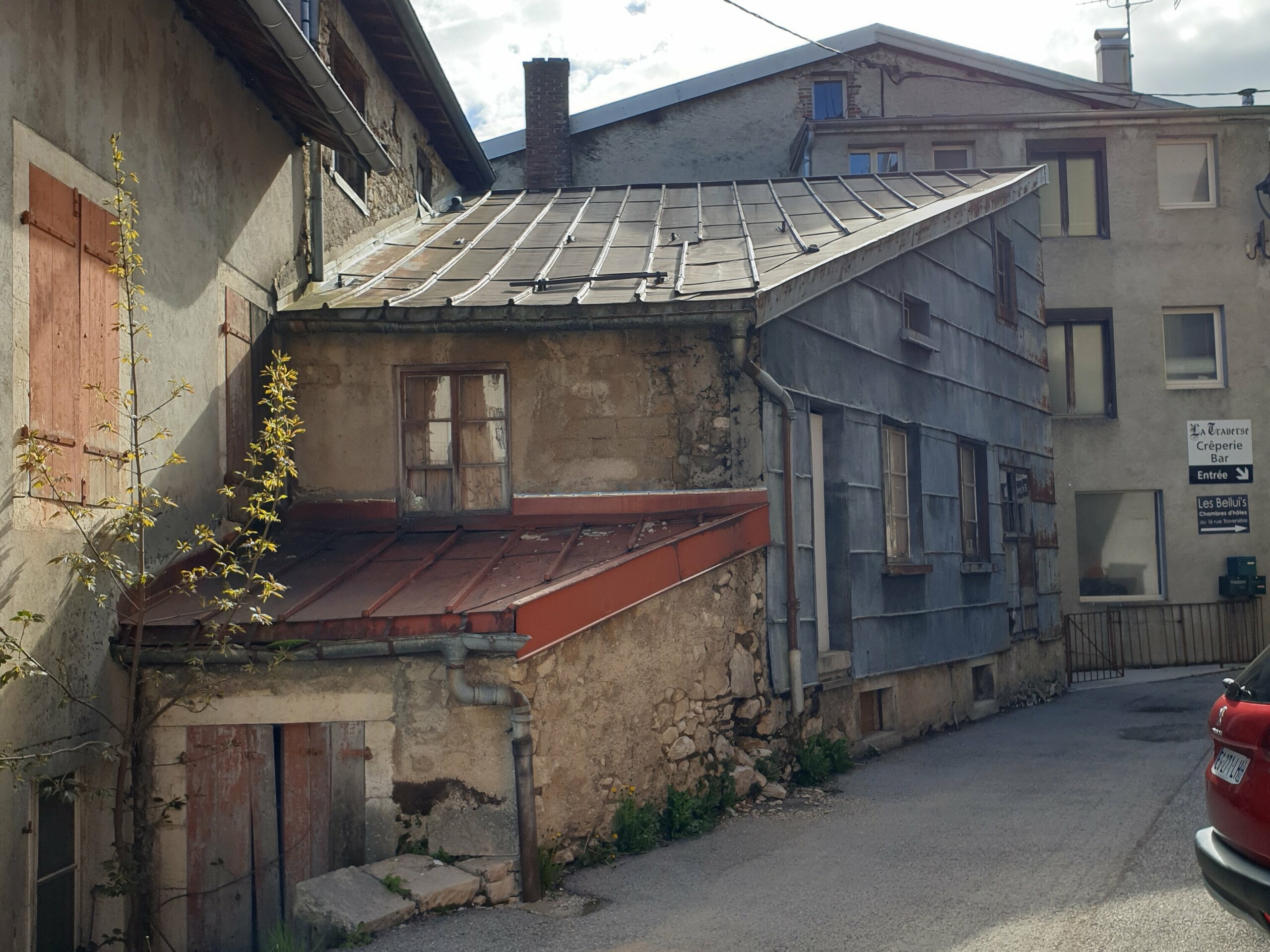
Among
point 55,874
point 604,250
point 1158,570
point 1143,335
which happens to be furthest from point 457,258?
point 1158,570

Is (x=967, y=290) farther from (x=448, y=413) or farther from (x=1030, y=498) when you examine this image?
(x=448, y=413)

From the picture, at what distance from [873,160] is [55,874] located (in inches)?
618

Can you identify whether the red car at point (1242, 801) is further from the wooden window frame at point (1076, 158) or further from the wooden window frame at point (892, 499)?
the wooden window frame at point (1076, 158)

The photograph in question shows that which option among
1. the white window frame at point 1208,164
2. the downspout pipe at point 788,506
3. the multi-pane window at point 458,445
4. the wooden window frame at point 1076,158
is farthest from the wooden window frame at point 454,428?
the white window frame at point 1208,164

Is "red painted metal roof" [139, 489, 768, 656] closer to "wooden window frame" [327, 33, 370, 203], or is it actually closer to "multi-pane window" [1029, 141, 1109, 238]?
"wooden window frame" [327, 33, 370, 203]

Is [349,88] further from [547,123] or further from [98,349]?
[547,123]

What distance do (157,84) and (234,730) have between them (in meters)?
4.03

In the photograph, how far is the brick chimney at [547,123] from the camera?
802 inches

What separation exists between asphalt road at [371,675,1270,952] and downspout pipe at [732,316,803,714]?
3.12 feet

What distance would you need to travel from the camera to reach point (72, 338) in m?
6.85

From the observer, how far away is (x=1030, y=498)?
15320mm

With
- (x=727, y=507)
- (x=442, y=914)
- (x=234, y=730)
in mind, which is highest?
(x=727, y=507)

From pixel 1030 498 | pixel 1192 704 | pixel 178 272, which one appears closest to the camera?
pixel 178 272

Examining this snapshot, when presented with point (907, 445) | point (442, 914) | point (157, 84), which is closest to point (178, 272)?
point (157, 84)
